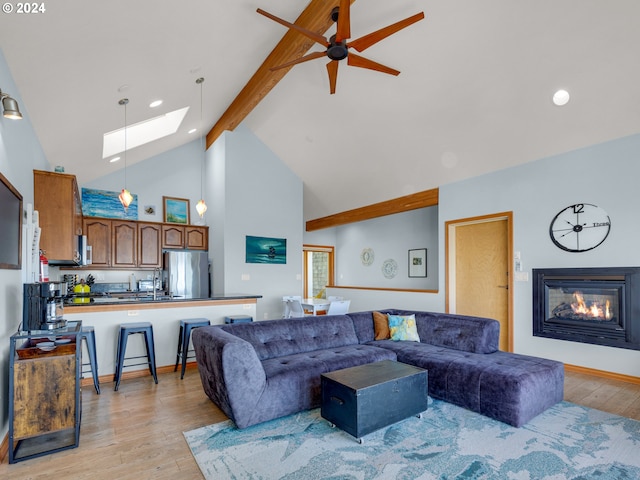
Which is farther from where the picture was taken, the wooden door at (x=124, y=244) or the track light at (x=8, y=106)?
the wooden door at (x=124, y=244)

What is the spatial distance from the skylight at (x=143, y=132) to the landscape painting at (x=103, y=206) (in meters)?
1.35

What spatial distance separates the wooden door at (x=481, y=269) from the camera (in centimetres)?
505

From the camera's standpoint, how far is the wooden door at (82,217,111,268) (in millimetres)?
5875

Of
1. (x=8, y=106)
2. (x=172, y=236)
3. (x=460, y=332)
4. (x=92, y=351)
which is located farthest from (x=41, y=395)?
(x=172, y=236)

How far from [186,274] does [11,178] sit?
3.70 metres

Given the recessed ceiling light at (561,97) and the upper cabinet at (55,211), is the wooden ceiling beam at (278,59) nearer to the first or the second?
the recessed ceiling light at (561,97)

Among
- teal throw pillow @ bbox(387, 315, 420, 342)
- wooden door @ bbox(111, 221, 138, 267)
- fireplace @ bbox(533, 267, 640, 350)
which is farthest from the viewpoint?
wooden door @ bbox(111, 221, 138, 267)

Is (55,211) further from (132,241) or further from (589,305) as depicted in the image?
(589,305)

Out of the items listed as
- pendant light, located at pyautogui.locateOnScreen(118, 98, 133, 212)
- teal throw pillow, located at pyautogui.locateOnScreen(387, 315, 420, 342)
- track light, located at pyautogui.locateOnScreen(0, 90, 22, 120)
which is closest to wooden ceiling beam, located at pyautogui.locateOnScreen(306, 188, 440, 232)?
teal throw pillow, located at pyautogui.locateOnScreen(387, 315, 420, 342)

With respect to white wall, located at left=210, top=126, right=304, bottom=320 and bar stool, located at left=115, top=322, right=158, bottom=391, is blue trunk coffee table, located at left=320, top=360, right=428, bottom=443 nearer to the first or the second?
bar stool, located at left=115, top=322, right=158, bottom=391

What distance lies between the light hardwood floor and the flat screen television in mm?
1315

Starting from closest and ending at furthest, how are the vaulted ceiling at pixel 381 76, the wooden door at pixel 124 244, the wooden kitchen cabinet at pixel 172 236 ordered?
the vaulted ceiling at pixel 381 76 → the wooden door at pixel 124 244 → the wooden kitchen cabinet at pixel 172 236

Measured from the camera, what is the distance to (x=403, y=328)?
4125mm

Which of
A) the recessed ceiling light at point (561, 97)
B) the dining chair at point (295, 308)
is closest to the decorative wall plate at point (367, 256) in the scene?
the dining chair at point (295, 308)
